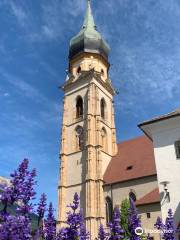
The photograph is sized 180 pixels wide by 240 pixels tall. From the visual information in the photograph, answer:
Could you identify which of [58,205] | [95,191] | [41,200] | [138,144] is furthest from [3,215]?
[138,144]

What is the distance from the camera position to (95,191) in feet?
115

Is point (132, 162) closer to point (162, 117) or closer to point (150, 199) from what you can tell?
point (150, 199)

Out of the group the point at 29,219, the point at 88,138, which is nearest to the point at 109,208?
the point at 88,138

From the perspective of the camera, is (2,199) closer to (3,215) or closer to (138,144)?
(3,215)

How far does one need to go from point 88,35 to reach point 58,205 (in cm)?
2691

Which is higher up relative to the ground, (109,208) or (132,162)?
(132,162)

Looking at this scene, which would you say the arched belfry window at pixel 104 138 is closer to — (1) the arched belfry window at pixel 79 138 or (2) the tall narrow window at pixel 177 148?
(1) the arched belfry window at pixel 79 138

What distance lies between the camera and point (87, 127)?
129 feet

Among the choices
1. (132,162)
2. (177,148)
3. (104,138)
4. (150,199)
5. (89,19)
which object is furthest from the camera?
(89,19)

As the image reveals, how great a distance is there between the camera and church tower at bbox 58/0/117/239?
35.2 meters

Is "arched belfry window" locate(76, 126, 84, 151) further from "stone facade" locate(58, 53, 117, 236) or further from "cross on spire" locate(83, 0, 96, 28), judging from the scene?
"cross on spire" locate(83, 0, 96, 28)

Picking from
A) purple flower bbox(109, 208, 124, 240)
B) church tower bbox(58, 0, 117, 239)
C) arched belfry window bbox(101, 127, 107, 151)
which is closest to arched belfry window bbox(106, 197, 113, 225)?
church tower bbox(58, 0, 117, 239)

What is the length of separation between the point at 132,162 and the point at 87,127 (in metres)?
7.13

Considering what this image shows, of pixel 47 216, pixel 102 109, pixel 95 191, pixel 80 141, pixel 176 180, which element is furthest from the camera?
pixel 102 109
